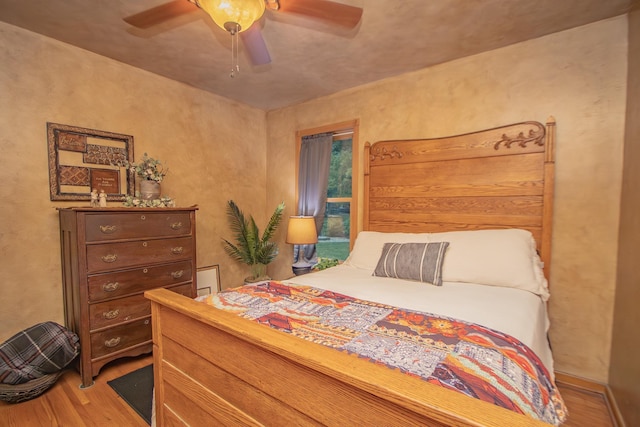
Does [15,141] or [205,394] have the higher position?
[15,141]

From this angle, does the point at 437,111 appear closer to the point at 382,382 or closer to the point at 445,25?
the point at 445,25

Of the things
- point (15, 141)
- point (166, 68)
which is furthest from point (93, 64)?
point (15, 141)

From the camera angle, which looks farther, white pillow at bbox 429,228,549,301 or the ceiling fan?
white pillow at bbox 429,228,549,301

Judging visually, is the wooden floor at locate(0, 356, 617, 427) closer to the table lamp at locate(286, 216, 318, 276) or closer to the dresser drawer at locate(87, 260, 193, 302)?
the dresser drawer at locate(87, 260, 193, 302)

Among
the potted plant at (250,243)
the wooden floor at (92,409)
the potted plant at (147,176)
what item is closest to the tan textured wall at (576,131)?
the wooden floor at (92,409)

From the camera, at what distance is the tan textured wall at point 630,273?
1.52 meters

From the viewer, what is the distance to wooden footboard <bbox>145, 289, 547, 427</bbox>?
58 centimetres

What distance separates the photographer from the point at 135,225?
7.14ft

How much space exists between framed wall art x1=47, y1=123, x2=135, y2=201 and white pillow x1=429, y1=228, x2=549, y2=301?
2783mm

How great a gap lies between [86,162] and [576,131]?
3707mm

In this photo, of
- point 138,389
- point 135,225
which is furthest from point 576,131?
point 138,389

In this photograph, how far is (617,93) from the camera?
1817 mm

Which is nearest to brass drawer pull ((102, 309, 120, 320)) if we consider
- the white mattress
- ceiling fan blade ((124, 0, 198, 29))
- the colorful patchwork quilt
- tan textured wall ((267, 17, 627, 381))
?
the colorful patchwork quilt

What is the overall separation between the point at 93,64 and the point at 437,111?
115 inches
